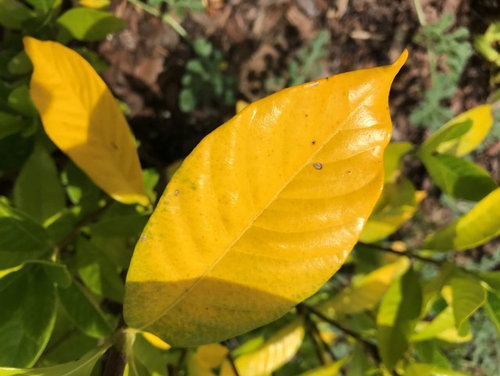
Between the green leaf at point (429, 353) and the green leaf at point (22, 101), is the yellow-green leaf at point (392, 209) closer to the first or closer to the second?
the green leaf at point (429, 353)

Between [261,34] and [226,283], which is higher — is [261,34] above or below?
below

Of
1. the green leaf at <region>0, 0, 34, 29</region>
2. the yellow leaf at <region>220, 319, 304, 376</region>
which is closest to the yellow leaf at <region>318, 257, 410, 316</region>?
the yellow leaf at <region>220, 319, 304, 376</region>

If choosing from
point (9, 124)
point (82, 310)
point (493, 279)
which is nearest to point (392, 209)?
point (493, 279)

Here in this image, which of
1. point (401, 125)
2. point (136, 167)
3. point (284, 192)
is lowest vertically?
point (401, 125)

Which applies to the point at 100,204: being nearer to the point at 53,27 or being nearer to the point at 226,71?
the point at 53,27

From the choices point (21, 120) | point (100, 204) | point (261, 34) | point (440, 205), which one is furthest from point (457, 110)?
point (21, 120)

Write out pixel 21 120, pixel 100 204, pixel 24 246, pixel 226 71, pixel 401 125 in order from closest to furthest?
pixel 24 246
pixel 21 120
pixel 100 204
pixel 226 71
pixel 401 125

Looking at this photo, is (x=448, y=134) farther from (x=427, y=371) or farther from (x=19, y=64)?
(x=19, y=64)
